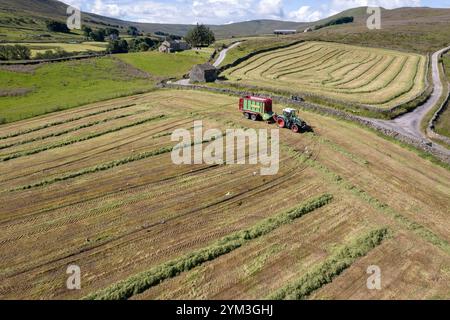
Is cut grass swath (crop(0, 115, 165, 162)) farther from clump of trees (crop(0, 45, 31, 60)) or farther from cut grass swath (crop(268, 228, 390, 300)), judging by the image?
clump of trees (crop(0, 45, 31, 60))

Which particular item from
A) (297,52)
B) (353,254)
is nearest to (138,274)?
(353,254)

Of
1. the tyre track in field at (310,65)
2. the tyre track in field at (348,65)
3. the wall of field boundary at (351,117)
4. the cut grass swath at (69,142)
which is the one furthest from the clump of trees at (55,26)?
the cut grass swath at (69,142)

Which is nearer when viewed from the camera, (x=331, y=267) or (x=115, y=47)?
(x=331, y=267)

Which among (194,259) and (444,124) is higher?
(444,124)

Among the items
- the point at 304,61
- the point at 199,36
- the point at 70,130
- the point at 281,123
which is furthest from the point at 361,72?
the point at 70,130

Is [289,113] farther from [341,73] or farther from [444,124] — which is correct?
[341,73]

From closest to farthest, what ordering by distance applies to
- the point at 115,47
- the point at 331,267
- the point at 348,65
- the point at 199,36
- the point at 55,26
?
the point at 331,267, the point at 348,65, the point at 115,47, the point at 199,36, the point at 55,26

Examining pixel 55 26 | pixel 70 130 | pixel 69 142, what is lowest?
pixel 69 142

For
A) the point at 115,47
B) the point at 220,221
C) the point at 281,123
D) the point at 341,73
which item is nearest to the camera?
the point at 220,221
